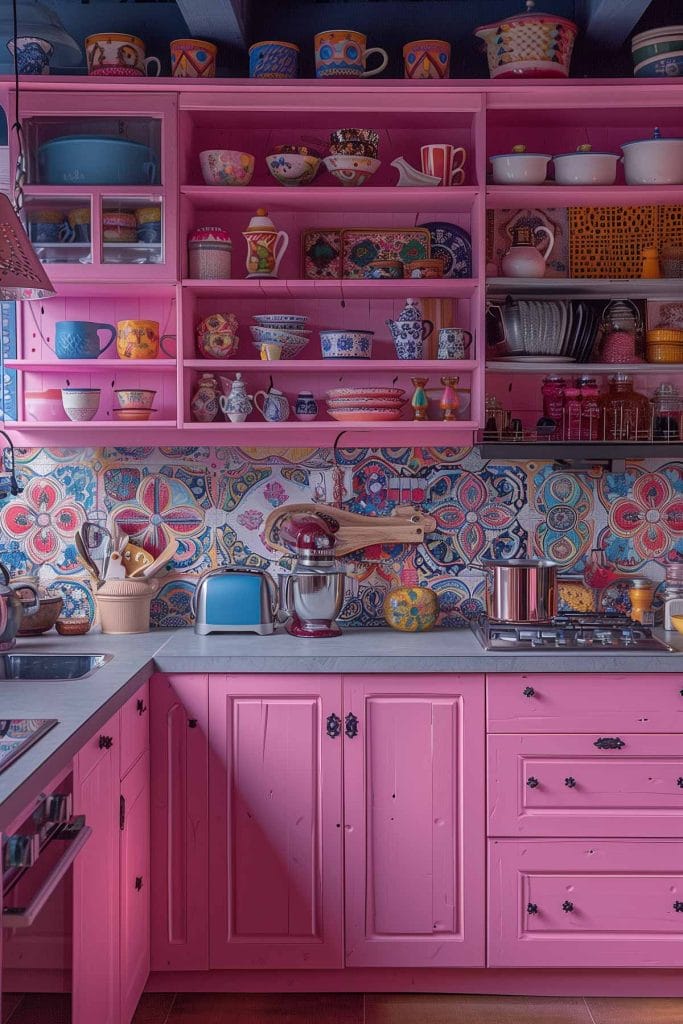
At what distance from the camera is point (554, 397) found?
124 inches

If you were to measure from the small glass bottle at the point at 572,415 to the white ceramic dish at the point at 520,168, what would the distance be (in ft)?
2.05

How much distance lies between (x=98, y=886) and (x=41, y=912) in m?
0.50

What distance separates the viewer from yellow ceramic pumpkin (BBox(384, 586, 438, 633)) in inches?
120

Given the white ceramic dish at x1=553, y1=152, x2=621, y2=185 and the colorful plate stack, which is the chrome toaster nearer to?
the colorful plate stack

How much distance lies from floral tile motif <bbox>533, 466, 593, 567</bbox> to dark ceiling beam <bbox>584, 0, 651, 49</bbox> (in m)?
1.29

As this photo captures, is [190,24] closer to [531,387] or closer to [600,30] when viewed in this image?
[600,30]

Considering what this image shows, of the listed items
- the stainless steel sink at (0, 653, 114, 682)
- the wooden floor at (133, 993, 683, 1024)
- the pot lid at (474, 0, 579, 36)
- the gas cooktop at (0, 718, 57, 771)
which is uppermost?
the pot lid at (474, 0, 579, 36)

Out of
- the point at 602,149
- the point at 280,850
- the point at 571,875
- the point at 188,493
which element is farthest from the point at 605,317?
the point at 280,850

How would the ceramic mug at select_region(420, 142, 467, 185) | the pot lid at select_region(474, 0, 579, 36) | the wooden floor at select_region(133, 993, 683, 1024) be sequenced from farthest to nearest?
the ceramic mug at select_region(420, 142, 467, 185)
the pot lid at select_region(474, 0, 579, 36)
the wooden floor at select_region(133, 993, 683, 1024)

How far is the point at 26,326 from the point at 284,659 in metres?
1.34

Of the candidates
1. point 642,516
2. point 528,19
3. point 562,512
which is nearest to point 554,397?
point 562,512

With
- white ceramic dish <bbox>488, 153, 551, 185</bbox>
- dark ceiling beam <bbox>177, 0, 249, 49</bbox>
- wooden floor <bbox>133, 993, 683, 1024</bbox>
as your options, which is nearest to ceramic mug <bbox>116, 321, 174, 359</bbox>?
dark ceiling beam <bbox>177, 0, 249, 49</bbox>

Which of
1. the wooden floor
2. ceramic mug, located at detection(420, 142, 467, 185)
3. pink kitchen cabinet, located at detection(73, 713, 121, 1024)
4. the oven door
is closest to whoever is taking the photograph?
the oven door

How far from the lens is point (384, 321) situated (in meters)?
3.22
